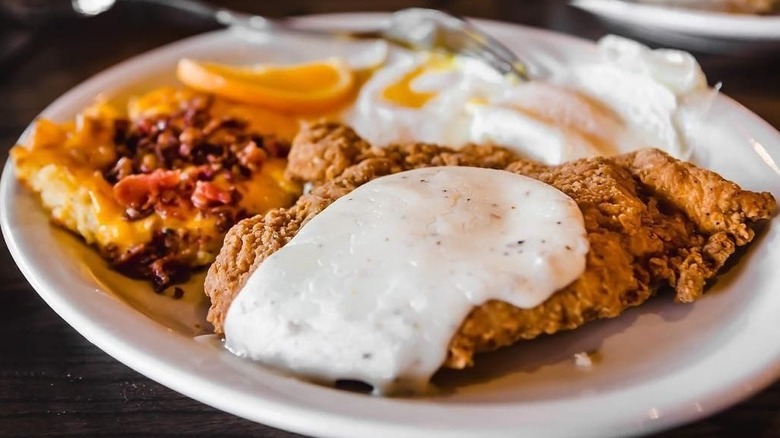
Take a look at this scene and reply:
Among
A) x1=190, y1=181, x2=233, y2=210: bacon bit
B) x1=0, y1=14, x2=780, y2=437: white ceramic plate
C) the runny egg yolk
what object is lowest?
the runny egg yolk

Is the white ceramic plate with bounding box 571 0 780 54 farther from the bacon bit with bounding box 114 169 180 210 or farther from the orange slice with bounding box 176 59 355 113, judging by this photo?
the bacon bit with bounding box 114 169 180 210

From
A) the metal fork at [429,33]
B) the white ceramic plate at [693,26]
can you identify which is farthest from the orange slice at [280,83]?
the white ceramic plate at [693,26]

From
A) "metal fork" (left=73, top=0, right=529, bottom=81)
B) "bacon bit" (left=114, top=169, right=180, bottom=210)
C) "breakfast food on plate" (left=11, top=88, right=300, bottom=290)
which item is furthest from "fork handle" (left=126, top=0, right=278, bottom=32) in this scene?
"bacon bit" (left=114, top=169, right=180, bottom=210)

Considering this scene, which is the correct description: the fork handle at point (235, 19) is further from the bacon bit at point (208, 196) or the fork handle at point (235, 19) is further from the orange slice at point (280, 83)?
the bacon bit at point (208, 196)

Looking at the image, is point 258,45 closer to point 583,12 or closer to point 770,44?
point 583,12

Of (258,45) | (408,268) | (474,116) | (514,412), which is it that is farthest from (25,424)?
(258,45)

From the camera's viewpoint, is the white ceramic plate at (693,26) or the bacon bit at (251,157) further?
the white ceramic plate at (693,26)
